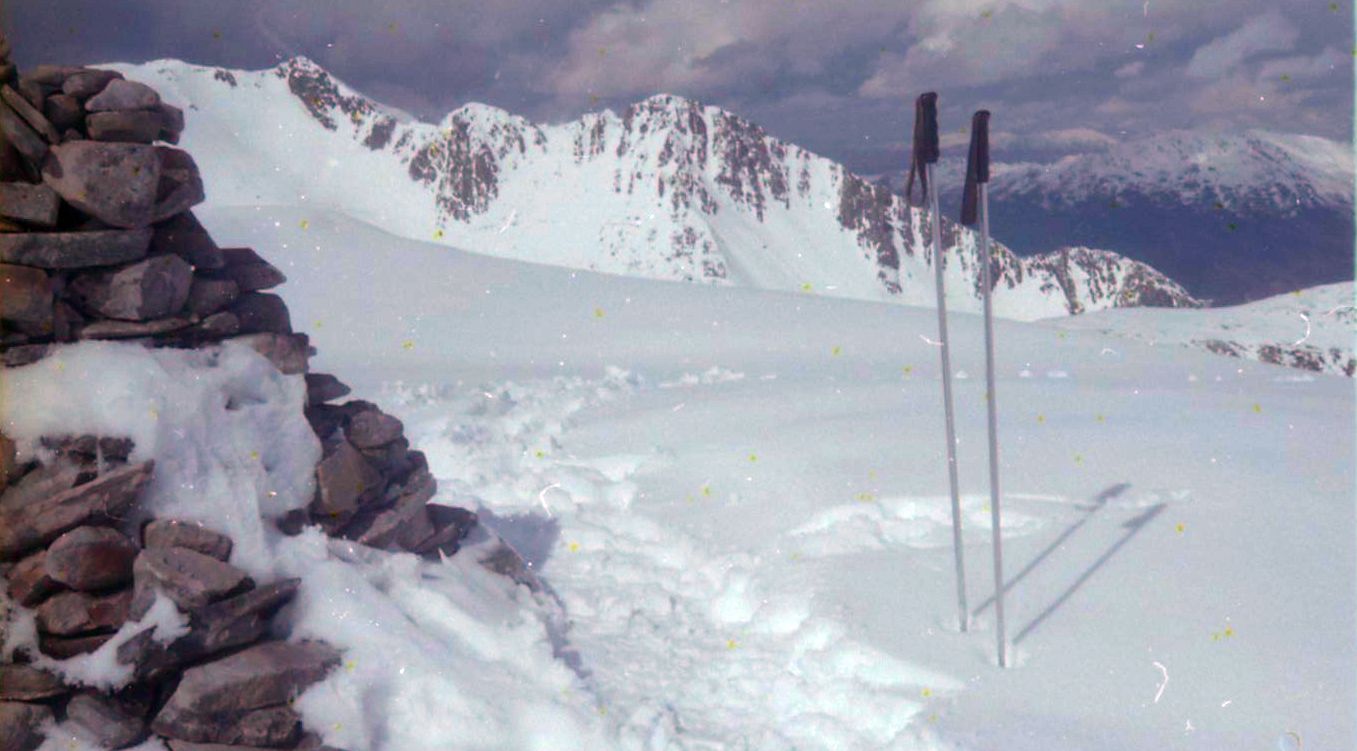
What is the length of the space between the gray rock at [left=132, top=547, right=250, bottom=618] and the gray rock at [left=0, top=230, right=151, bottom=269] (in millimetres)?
1590

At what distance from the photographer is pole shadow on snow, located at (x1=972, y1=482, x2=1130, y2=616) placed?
564 centimetres

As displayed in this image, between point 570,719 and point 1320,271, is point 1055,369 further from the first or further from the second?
point 1320,271

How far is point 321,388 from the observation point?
5.86 meters

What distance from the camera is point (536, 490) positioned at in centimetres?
882

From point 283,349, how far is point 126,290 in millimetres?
981

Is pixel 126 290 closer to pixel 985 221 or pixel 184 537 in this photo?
pixel 184 537

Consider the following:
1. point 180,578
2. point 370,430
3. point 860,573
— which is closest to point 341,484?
point 370,430

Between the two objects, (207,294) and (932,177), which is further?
(207,294)

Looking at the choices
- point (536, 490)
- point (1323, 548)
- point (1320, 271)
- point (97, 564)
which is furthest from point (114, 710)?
point (1320, 271)

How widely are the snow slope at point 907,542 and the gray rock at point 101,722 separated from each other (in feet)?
3.39

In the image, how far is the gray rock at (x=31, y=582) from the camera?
Result: 4.20 metres

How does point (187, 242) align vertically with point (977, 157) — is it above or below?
below

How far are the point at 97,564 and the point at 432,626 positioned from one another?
1774 millimetres

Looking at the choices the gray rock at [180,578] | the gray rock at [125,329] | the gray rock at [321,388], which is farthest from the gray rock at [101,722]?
the gray rock at [321,388]
